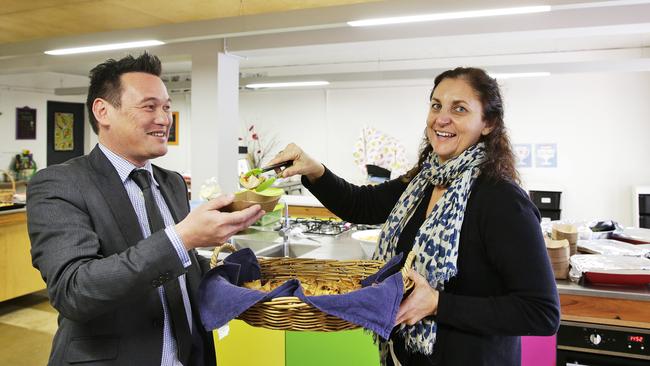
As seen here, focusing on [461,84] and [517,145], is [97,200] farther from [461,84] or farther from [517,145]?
[517,145]

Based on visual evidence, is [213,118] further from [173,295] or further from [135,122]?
[173,295]

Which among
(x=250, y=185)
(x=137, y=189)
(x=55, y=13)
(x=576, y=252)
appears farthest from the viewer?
(x=55, y=13)

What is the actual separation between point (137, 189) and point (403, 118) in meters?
7.48

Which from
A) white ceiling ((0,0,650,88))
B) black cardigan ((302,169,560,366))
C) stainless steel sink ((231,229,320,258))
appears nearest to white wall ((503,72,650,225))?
white ceiling ((0,0,650,88))

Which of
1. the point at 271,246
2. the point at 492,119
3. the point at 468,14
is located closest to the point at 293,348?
the point at 271,246

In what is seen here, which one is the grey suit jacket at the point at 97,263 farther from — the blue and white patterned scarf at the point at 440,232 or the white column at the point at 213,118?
the white column at the point at 213,118

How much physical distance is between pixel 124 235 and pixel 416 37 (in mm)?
3384

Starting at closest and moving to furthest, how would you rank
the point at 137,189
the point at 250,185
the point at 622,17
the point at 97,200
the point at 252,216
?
the point at 252,216, the point at 97,200, the point at 137,189, the point at 250,185, the point at 622,17

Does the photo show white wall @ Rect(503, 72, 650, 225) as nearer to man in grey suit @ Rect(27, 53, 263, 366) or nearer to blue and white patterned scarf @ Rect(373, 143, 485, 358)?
blue and white patterned scarf @ Rect(373, 143, 485, 358)

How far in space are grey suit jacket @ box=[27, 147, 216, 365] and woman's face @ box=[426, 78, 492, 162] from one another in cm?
89

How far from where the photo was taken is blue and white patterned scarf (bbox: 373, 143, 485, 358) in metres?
1.38

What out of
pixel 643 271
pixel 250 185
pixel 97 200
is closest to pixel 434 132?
pixel 250 185

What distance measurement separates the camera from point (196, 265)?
5.44 feet

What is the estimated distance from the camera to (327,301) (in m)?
1.14
